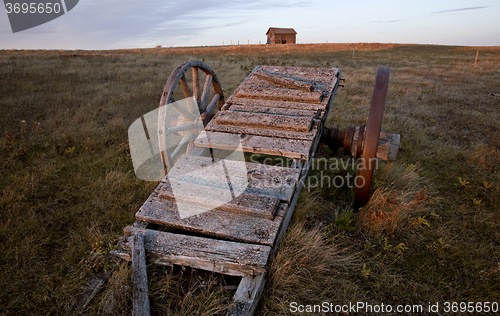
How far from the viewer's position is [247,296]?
1.80 metres

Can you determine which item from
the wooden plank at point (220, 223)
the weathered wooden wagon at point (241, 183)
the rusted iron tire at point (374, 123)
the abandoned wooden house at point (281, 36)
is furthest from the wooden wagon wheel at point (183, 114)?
the abandoned wooden house at point (281, 36)

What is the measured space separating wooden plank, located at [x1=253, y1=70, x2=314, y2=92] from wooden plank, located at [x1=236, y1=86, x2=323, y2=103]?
80mm

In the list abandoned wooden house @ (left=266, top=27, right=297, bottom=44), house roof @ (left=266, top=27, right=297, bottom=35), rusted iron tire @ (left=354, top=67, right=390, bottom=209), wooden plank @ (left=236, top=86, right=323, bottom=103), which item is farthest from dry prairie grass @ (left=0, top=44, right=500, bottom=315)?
house roof @ (left=266, top=27, right=297, bottom=35)

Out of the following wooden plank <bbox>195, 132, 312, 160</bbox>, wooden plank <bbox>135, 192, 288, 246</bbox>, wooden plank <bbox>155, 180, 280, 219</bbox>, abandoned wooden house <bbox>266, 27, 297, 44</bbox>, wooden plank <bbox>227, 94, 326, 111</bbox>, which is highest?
abandoned wooden house <bbox>266, 27, 297, 44</bbox>

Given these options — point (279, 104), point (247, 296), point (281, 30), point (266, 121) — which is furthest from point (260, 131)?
point (281, 30)

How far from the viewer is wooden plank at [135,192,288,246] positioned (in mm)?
2102

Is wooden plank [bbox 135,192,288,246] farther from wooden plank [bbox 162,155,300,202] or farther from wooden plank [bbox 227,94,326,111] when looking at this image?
wooden plank [bbox 227,94,326,111]

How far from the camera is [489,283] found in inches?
89.2

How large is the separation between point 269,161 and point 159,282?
2.40 m

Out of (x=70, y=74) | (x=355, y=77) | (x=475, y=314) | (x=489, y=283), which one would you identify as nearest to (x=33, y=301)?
(x=475, y=314)

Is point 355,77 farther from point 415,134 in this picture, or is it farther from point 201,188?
point 201,188

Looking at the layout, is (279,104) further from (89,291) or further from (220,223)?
(89,291)

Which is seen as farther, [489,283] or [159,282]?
→ [489,283]

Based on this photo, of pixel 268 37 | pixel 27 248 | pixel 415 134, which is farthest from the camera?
pixel 268 37
